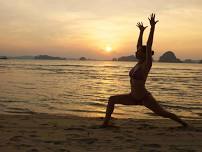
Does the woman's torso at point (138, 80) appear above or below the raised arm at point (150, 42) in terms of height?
below

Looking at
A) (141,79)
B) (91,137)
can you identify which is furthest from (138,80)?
(91,137)

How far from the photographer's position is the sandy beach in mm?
6133

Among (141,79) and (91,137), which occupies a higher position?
(141,79)

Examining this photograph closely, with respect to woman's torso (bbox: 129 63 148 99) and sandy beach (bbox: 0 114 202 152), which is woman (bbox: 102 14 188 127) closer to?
woman's torso (bbox: 129 63 148 99)

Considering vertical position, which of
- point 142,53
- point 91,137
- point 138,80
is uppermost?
point 142,53

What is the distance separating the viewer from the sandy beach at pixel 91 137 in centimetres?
613

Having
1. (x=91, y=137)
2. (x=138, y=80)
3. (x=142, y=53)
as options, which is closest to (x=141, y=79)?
(x=138, y=80)

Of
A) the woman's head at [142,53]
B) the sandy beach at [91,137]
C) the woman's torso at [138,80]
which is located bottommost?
the sandy beach at [91,137]

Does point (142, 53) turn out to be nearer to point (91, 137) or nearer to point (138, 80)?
point (138, 80)

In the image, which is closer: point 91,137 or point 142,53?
point 91,137

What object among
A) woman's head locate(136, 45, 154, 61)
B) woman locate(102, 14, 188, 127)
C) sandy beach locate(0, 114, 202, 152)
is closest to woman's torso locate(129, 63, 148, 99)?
woman locate(102, 14, 188, 127)

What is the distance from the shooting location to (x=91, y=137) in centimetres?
702

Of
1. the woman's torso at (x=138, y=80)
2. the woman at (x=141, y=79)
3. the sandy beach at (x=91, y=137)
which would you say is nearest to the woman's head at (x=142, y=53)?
the woman at (x=141, y=79)

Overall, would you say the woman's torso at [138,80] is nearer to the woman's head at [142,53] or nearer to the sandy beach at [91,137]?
the woman's head at [142,53]
